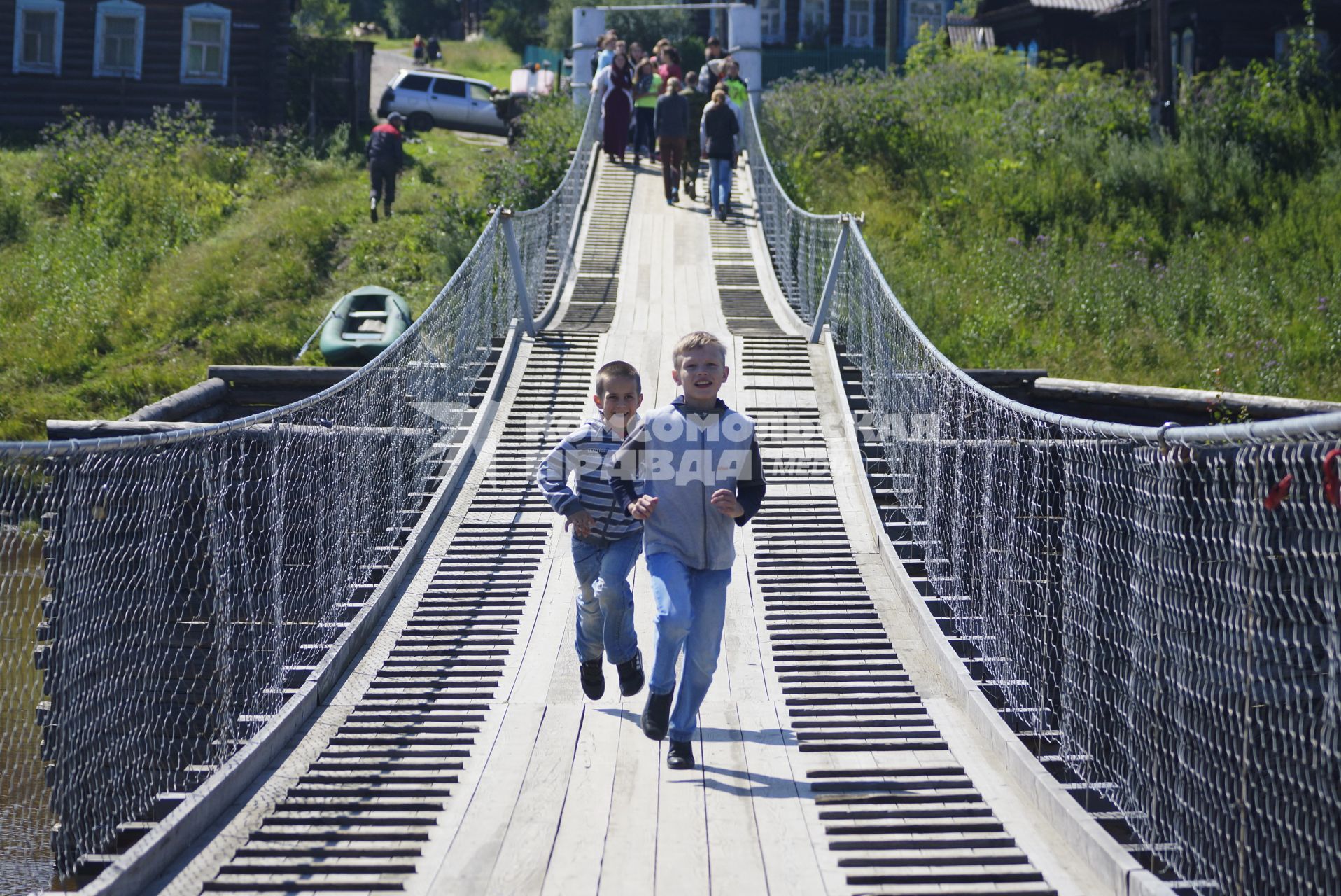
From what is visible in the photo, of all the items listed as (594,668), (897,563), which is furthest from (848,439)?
(594,668)

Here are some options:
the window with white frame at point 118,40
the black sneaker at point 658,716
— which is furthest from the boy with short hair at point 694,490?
the window with white frame at point 118,40

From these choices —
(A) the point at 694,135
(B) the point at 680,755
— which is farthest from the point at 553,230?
(B) the point at 680,755

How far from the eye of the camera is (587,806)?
4.76 metres

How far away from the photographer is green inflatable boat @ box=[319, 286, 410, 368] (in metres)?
14.9

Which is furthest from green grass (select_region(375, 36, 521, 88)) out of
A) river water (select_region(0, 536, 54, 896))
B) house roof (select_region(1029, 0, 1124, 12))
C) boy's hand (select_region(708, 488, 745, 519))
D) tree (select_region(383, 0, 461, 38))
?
boy's hand (select_region(708, 488, 745, 519))

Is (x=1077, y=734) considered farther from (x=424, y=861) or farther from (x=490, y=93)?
(x=490, y=93)

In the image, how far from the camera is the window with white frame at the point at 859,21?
3747 centimetres

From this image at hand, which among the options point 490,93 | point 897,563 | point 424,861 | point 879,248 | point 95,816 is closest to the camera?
point 424,861

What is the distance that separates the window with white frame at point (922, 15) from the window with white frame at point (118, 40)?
20593 millimetres

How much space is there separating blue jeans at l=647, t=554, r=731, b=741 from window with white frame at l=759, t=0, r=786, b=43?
112 ft

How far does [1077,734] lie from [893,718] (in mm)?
707

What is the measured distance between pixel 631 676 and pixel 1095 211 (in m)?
15.3

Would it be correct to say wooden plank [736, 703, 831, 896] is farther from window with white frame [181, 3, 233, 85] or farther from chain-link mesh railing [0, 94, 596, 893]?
window with white frame [181, 3, 233, 85]

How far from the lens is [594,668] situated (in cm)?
549
